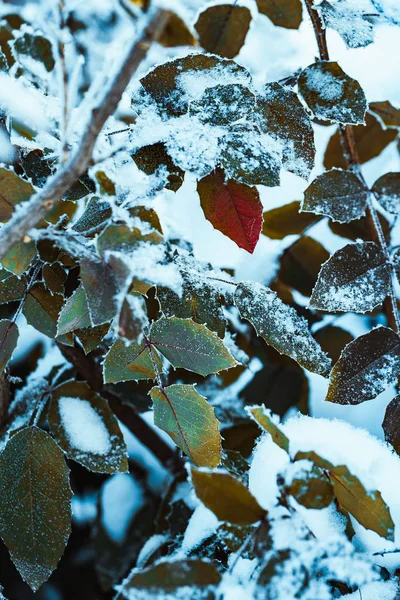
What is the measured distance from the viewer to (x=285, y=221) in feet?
2.52

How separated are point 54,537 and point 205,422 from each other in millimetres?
171

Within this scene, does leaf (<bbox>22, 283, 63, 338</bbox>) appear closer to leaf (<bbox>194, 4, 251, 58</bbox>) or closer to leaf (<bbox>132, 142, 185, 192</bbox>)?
leaf (<bbox>132, 142, 185, 192</bbox>)

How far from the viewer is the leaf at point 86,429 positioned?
1.87ft

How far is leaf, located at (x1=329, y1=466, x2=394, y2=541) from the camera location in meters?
0.42

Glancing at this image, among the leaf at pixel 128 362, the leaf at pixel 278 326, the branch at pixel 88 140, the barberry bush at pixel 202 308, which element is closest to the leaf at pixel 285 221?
the barberry bush at pixel 202 308

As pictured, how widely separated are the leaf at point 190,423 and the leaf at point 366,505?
0.36ft

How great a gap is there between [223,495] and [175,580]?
0.06 m

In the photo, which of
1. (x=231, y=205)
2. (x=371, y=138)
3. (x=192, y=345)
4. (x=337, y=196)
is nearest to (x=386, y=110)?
(x=371, y=138)

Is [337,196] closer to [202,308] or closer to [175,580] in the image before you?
[202,308]

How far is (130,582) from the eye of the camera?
0.35 m

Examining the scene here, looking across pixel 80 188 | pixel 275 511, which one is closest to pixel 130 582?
pixel 275 511

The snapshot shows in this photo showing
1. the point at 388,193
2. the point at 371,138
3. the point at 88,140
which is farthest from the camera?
the point at 371,138

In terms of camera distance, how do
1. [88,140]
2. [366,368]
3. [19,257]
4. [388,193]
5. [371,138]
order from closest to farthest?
[88,140] < [19,257] < [366,368] < [388,193] < [371,138]

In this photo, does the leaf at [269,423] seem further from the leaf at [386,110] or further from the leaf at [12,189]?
the leaf at [386,110]
